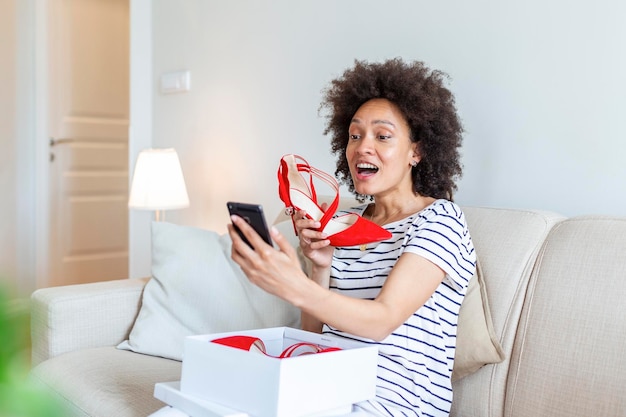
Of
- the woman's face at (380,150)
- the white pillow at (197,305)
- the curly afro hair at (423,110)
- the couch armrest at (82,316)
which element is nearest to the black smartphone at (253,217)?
the woman's face at (380,150)

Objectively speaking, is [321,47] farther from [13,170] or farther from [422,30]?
[13,170]

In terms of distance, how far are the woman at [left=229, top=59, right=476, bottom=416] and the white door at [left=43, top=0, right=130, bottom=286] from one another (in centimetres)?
280

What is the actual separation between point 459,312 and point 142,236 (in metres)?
2.36

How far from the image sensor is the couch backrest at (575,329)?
134 centimetres

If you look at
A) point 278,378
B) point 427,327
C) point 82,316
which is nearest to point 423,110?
point 427,327

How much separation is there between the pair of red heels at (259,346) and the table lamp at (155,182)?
5.47 feet

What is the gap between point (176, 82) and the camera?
330cm

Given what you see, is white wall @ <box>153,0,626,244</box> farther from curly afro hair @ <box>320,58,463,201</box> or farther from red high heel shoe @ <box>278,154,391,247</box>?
red high heel shoe @ <box>278,154,391,247</box>

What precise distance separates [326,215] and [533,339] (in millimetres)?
506

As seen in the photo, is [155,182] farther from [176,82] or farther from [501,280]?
[501,280]

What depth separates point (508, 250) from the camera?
1577mm

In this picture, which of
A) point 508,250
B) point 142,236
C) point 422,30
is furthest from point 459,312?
point 142,236

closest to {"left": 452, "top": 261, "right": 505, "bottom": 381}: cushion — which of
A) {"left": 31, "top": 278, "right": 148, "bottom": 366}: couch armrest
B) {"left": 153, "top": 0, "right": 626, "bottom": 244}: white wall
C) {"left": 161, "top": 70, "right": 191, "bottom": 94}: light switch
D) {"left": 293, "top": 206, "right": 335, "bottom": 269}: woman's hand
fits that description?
{"left": 293, "top": 206, "right": 335, "bottom": 269}: woman's hand

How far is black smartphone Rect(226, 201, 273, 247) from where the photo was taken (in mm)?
1115
